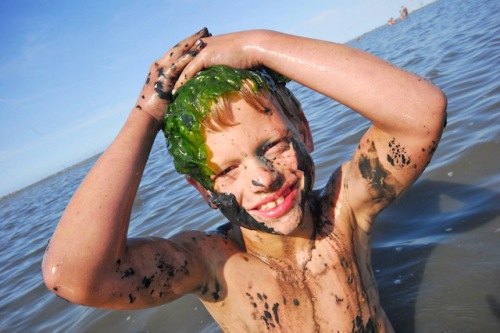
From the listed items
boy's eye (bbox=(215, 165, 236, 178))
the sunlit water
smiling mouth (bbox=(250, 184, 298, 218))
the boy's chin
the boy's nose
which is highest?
boy's eye (bbox=(215, 165, 236, 178))

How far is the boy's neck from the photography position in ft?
6.97

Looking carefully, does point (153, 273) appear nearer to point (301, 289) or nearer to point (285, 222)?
point (285, 222)

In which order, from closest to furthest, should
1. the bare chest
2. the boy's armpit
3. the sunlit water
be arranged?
the boy's armpit < the bare chest < the sunlit water

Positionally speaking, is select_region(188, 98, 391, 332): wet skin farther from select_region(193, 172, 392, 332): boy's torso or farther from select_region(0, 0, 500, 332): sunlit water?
select_region(0, 0, 500, 332): sunlit water

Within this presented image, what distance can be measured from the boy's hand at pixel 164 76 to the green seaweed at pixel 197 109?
2.6 inches

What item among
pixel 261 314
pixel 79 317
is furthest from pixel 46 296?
pixel 261 314

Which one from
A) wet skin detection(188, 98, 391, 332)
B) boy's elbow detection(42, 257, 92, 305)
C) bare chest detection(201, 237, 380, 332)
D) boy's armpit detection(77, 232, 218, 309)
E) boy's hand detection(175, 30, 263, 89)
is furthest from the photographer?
bare chest detection(201, 237, 380, 332)

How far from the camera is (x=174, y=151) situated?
200cm

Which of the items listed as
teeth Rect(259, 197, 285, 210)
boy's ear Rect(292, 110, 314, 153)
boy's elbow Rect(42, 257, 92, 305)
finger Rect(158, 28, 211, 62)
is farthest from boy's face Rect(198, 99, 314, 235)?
boy's elbow Rect(42, 257, 92, 305)

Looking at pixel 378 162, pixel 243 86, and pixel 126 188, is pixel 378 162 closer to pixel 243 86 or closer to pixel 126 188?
pixel 243 86

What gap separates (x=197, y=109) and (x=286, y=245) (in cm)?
95

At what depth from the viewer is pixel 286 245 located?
2.13 m

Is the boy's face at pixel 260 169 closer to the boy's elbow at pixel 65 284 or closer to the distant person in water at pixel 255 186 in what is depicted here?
the distant person in water at pixel 255 186

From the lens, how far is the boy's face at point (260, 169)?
1.81 metres
